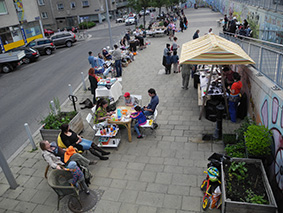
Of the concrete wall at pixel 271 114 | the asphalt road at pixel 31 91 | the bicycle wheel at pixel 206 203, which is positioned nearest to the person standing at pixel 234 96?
the concrete wall at pixel 271 114

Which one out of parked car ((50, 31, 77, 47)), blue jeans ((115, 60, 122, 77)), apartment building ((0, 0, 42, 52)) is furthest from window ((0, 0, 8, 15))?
blue jeans ((115, 60, 122, 77))

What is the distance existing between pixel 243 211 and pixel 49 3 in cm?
5491

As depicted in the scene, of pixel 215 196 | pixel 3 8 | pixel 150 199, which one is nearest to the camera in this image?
pixel 215 196

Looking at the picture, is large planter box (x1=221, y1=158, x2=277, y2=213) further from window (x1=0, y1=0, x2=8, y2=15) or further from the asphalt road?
window (x1=0, y1=0, x2=8, y2=15)

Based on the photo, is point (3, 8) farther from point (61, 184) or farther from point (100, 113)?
point (61, 184)

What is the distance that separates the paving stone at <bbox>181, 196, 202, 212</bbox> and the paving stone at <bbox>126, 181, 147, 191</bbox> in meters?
1.07

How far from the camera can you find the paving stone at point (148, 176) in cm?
599

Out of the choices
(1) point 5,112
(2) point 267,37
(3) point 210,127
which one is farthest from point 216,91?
(1) point 5,112

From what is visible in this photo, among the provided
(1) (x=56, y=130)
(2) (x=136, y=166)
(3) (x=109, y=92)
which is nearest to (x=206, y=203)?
(2) (x=136, y=166)

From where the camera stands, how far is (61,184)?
542 centimetres

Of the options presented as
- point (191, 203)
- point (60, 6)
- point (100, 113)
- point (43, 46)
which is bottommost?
point (191, 203)

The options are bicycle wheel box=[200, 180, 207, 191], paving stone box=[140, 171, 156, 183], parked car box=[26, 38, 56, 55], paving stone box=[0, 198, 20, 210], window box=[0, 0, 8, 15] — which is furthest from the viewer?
window box=[0, 0, 8, 15]

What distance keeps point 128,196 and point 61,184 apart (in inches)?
64.7

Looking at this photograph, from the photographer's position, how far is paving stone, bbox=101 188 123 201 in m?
5.54
